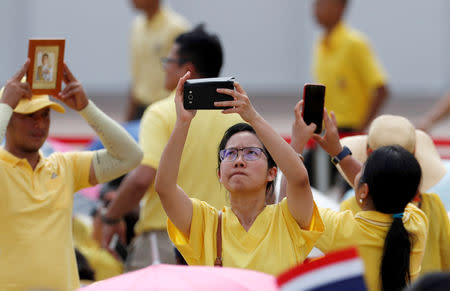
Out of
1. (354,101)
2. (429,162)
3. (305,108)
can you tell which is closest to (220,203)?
(305,108)

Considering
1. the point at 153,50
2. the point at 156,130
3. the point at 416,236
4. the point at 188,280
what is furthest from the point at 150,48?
the point at 188,280

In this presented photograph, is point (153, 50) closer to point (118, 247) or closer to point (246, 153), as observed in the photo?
point (118, 247)

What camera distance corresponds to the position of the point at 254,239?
3.44 metres

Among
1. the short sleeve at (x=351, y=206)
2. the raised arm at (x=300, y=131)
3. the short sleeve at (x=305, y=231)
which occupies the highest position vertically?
the raised arm at (x=300, y=131)

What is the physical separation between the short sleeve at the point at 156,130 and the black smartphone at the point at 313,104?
989 mm

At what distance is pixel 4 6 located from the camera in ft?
53.3

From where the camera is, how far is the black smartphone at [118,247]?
5.75m

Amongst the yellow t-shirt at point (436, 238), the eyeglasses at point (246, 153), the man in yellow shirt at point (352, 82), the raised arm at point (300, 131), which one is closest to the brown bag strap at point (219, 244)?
the eyeglasses at point (246, 153)

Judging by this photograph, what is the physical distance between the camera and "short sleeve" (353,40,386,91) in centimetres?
793

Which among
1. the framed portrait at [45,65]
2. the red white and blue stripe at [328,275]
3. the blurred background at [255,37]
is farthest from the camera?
the blurred background at [255,37]

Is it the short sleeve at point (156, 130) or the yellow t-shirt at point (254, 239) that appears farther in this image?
the short sleeve at point (156, 130)

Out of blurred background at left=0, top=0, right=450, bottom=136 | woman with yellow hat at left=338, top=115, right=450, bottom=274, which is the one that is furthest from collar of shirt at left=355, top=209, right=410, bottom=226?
blurred background at left=0, top=0, right=450, bottom=136

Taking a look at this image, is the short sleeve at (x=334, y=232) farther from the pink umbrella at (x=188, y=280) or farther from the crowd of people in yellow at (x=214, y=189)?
the pink umbrella at (x=188, y=280)

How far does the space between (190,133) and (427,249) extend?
1318 millimetres
